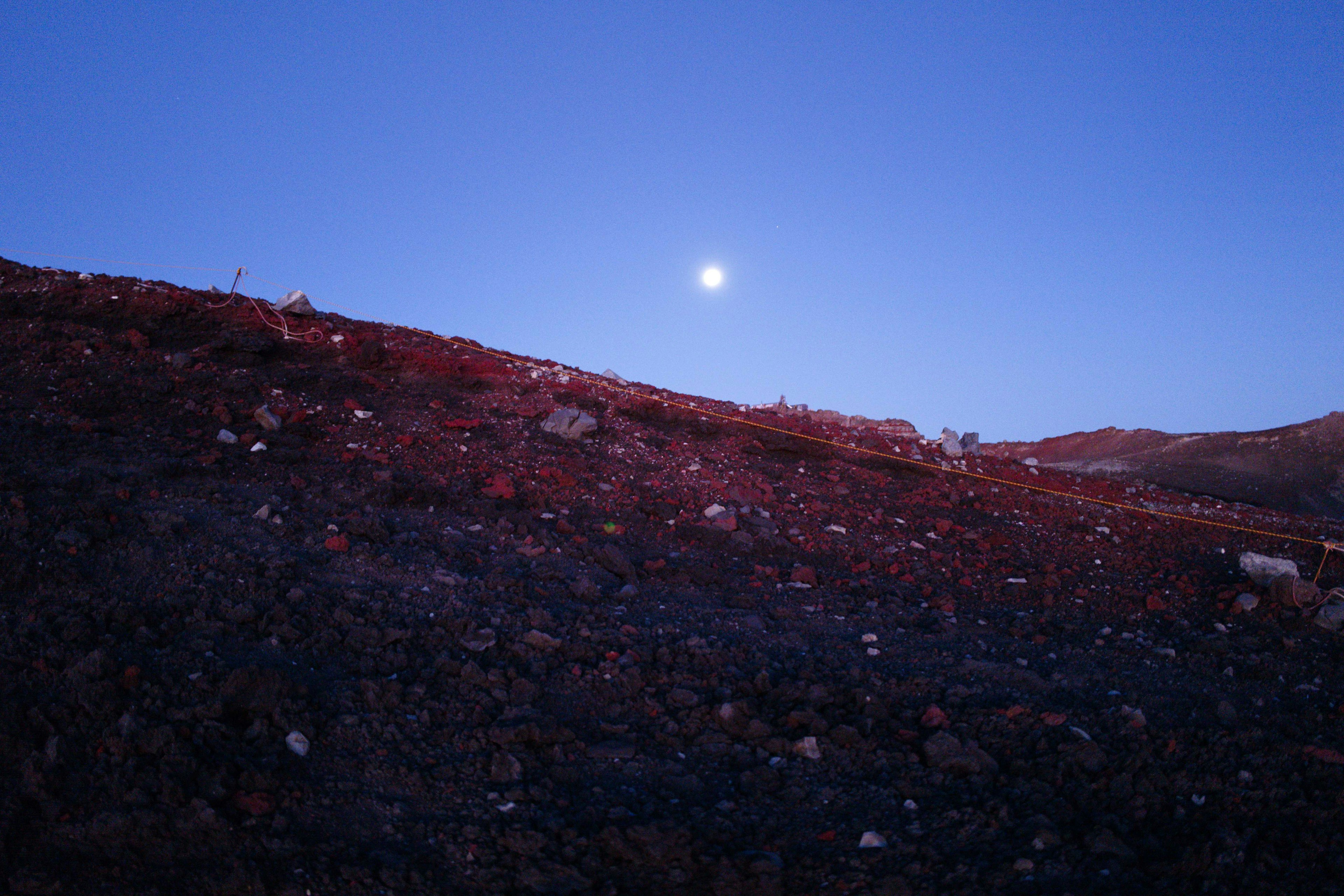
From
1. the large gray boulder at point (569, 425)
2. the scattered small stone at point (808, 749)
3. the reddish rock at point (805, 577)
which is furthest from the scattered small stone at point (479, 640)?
the large gray boulder at point (569, 425)

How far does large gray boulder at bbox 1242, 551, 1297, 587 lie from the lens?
21.4 ft

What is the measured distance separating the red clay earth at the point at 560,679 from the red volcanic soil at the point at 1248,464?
11490mm

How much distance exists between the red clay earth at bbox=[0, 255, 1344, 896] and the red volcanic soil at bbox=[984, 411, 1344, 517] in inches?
452

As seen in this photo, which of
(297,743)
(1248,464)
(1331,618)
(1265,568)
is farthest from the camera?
(1248,464)

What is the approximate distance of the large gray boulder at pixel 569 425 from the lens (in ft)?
27.4

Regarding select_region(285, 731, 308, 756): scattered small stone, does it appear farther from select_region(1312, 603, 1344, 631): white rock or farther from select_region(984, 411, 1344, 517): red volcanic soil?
select_region(984, 411, 1344, 517): red volcanic soil

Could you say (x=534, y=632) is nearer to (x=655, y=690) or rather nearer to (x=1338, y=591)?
(x=655, y=690)

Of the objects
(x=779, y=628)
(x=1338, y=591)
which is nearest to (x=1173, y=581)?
(x=1338, y=591)

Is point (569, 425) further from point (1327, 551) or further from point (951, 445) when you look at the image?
point (1327, 551)

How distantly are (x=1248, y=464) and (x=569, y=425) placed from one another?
19.1 meters

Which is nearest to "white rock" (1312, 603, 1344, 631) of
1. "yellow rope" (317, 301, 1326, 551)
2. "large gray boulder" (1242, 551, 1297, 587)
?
"large gray boulder" (1242, 551, 1297, 587)

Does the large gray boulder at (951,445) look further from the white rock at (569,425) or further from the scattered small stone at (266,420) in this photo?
Answer: the scattered small stone at (266,420)

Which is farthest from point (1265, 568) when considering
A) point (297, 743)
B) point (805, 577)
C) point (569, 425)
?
point (297, 743)

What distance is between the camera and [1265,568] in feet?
21.7
